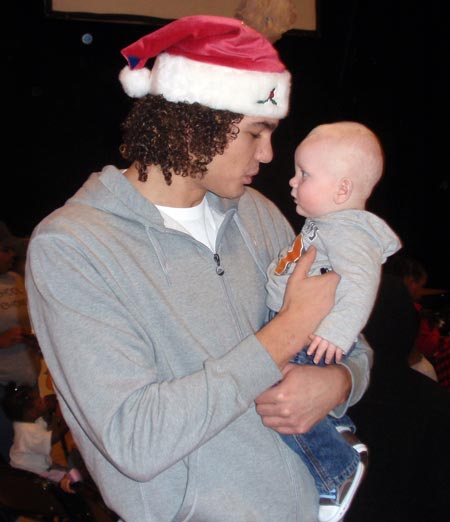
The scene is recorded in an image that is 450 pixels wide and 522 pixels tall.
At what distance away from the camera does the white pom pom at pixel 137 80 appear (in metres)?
1.38

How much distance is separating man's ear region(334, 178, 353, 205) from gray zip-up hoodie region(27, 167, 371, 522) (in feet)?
1.11

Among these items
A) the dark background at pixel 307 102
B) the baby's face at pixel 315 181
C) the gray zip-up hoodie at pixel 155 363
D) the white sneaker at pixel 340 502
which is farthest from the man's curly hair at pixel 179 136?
the dark background at pixel 307 102

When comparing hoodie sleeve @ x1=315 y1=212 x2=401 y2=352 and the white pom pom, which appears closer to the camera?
hoodie sleeve @ x1=315 y1=212 x2=401 y2=352

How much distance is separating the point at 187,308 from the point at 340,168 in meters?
0.59

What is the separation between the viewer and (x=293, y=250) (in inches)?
56.0

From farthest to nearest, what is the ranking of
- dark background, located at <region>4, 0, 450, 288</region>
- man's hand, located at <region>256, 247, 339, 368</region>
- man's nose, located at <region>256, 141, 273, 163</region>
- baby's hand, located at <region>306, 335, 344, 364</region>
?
1. dark background, located at <region>4, 0, 450, 288</region>
2. man's nose, located at <region>256, 141, 273, 163</region>
3. baby's hand, located at <region>306, 335, 344, 364</region>
4. man's hand, located at <region>256, 247, 339, 368</region>

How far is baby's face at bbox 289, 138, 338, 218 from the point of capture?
4.75ft

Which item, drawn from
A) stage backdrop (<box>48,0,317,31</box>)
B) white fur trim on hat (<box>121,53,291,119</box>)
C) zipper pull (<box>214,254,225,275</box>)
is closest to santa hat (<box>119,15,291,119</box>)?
white fur trim on hat (<box>121,53,291,119</box>)

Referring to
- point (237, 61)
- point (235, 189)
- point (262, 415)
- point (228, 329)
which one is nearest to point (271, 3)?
point (237, 61)

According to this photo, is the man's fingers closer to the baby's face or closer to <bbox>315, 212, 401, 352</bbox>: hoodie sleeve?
<bbox>315, 212, 401, 352</bbox>: hoodie sleeve

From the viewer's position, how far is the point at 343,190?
57.2 inches

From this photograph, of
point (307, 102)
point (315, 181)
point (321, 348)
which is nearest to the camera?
point (321, 348)

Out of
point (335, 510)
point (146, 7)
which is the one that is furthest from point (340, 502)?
point (146, 7)

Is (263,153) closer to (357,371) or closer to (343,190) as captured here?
(343,190)
